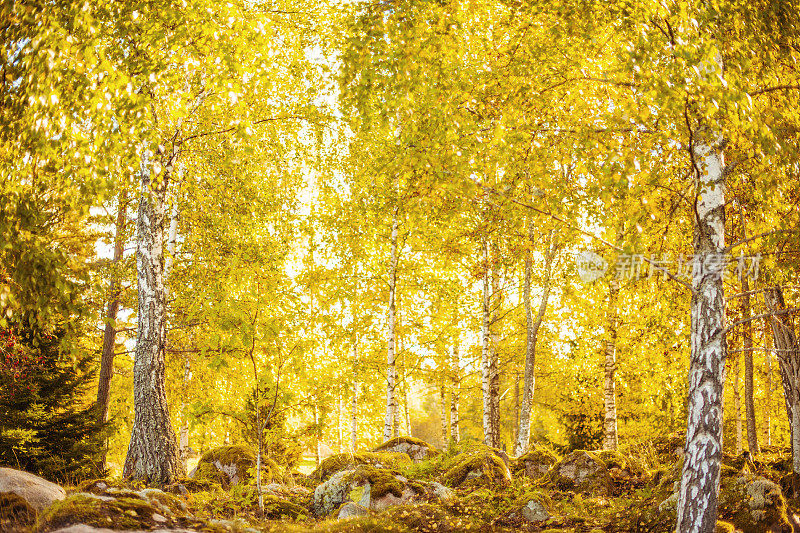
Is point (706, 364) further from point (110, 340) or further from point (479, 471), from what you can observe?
point (110, 340)

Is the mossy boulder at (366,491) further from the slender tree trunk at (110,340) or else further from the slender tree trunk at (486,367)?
the slender tree trunk at (110,340)

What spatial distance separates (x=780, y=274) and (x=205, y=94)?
8.50 m

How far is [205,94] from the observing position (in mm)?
8062

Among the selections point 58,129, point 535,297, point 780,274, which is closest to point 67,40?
point 58,129

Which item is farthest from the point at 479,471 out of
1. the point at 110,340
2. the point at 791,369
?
the point at 110,340

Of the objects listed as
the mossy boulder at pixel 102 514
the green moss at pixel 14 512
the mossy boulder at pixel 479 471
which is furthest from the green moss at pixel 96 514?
the mossy boulder at pixel 479 471

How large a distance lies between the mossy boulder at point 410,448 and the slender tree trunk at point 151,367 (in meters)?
4.87

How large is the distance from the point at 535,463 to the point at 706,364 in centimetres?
653

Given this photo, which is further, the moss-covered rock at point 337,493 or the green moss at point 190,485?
the moss-covered rock at point 337,493

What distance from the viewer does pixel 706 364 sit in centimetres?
460

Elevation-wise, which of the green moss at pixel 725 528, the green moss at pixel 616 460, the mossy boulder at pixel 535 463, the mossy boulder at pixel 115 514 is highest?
the mossy boulder at pixel 115 514

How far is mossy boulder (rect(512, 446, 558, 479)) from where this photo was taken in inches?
400

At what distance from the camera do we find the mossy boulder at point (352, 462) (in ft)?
30.7

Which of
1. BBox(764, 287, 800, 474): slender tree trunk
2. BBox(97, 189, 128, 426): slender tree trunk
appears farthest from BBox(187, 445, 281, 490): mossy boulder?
BBox(764, 287, 800, 474): slender tree trunk
